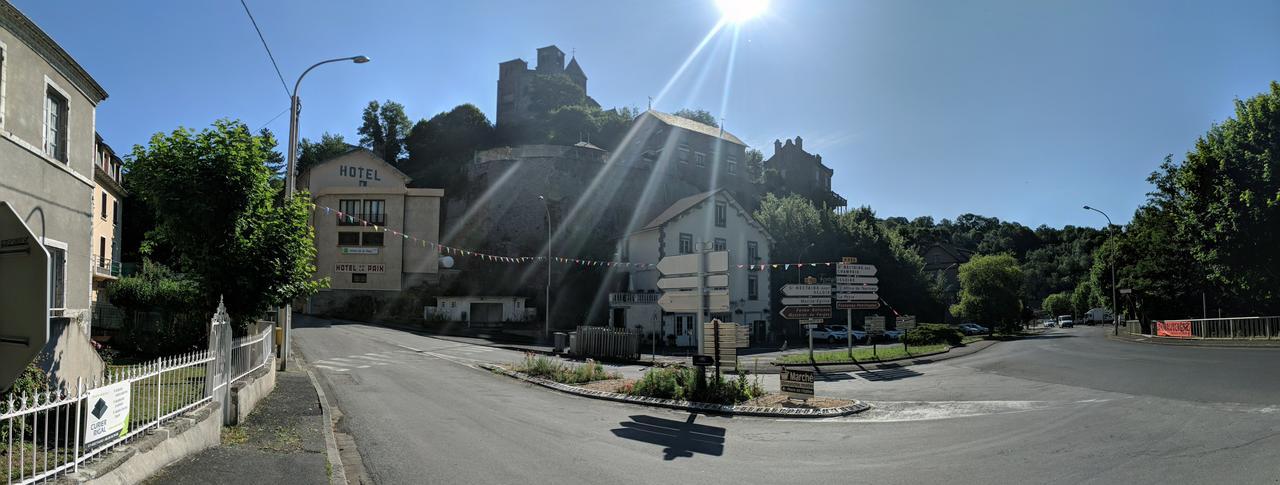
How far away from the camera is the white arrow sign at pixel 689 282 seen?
14414 millimetres

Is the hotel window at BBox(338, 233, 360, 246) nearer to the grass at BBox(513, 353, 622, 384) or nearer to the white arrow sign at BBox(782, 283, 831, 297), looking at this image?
the grass at BBox(513, 353, 622, 384)

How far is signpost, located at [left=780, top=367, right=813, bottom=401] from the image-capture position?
547 inches

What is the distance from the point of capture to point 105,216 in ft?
126

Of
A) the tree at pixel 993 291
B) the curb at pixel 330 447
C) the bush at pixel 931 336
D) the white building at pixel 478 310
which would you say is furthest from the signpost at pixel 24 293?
the tree at pixel 993 291

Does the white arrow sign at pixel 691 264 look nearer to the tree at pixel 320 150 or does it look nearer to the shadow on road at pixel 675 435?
the shadow on road at pixel 675 435

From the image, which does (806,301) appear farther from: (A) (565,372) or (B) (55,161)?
(B) (55,161)

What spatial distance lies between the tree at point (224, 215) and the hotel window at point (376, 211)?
4017cm

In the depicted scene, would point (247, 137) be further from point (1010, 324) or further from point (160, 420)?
point (1010, 324)

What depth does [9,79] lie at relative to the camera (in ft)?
32.8

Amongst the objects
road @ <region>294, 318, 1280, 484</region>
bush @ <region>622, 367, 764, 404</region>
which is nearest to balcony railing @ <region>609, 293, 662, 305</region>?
road @ <region>294, 318, 1280, 484</region>

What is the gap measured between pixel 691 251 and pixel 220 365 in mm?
38534

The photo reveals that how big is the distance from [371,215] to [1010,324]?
168 ft

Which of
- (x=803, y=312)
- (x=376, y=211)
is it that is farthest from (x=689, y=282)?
(x=376, y=211)

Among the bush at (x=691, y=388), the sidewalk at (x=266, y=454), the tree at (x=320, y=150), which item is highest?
the tree at (x=320, y=150)
